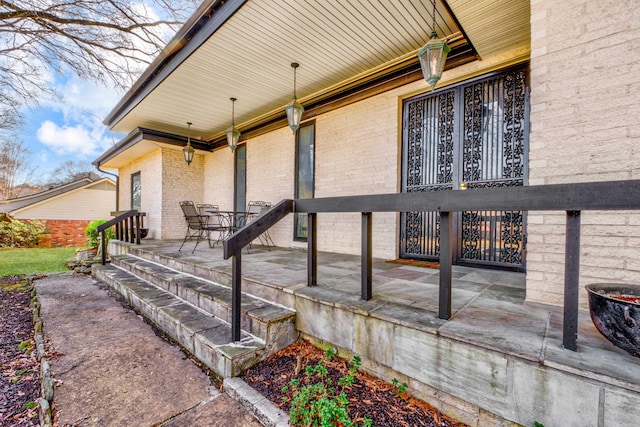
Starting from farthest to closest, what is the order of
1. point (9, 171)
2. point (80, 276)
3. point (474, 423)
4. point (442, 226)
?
point (9, 171)
point (80, 276)
point (442, 226)
point (474, 423)

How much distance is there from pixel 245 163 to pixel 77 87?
3.54m

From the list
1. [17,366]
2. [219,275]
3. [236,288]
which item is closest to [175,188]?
[219,275]

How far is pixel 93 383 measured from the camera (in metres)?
1.85

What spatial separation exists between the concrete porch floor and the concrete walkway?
87cm

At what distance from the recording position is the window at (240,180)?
6.72 meters

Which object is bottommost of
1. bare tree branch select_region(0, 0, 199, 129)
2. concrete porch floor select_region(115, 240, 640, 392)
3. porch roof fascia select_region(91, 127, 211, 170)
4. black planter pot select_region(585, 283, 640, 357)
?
concrete porch floor select_region(115, 240, 640, 392)

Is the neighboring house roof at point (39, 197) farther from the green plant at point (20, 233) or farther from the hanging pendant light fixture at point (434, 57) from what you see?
the hanging pendant light fixture at point (434, 57)

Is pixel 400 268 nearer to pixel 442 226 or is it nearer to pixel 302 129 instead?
pixel 442 226

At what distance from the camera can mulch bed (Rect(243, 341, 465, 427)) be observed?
1.47 meters

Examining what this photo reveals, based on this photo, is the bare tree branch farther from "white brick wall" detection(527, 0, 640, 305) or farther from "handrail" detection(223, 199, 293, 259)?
"white brick wall" detection(527, 0, 640, 305)

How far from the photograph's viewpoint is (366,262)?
204cm

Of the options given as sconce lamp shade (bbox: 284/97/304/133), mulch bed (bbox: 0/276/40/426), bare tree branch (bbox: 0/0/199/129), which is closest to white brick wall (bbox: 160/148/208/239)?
bare tree branch (bbox: 0/0/199/129)

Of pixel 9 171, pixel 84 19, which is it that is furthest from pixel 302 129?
pixel 9 171

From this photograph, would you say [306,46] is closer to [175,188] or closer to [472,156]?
[472,156]
